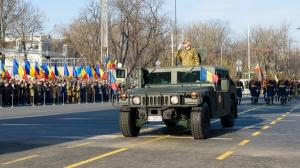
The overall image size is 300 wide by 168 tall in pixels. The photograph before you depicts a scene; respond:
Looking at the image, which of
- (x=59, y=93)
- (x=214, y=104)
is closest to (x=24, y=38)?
(x=59, y=93)

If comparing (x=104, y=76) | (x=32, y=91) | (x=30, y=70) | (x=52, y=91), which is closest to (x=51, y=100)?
(x=52, y=91)

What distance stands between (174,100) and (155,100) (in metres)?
0.54

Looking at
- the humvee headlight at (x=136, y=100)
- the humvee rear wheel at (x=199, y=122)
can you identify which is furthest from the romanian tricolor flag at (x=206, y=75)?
the humvee headlight at (x=136, y=100)

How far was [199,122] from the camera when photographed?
1460 centimetres

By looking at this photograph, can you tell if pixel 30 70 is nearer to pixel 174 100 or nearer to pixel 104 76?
pixel 104 76

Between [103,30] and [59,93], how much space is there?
796 centimetres

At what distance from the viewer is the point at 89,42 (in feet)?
218

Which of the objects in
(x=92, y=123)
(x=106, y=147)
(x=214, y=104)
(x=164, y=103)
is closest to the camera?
(x=106, y=147)

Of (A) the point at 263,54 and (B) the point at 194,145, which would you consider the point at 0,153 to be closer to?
(B) the point at 194,145

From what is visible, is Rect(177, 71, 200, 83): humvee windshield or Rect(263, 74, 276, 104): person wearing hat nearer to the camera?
Rect(177, 71, 200, 83): humvee windshield

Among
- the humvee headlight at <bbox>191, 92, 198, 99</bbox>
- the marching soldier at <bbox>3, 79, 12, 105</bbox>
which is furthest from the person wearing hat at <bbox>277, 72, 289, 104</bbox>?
the humvee headlight at <bbox>191, 92, 198, 99</bbox>

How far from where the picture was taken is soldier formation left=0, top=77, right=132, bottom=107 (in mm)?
37344

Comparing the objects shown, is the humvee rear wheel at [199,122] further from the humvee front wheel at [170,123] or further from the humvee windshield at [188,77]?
the humvee windshield at [188,77]

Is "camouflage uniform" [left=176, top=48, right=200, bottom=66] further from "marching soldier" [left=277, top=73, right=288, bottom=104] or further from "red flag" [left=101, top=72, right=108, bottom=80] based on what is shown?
"red flag" [left=101, top=72, right=108, bottom=80]
